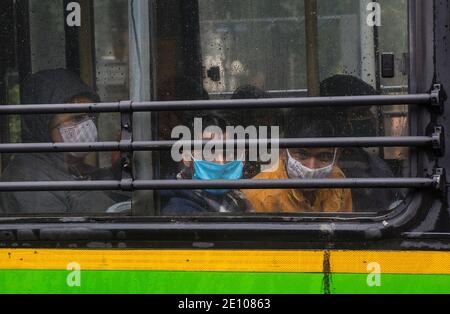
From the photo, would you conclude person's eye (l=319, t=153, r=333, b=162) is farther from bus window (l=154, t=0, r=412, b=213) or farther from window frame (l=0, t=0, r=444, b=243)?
window frame (l=0, t=0, r=444, b=243)

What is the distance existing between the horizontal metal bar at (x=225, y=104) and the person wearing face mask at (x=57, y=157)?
0.22 ft

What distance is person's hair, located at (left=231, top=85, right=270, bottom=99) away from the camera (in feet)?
8.20

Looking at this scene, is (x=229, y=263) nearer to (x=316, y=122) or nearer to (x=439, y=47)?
(x=316, y=122)

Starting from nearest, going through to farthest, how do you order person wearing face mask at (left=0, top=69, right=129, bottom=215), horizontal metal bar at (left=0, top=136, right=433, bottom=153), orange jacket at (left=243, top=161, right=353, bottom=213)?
horizontal metal bar at (left=0, top=136, right=433, bottom=153)
orange jacket at (left=243, top=161, right=353, bottom=213)
person wearing face mask at (left=0, top=69, right=129, bottom=215)

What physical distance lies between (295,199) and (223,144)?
300 millimetres

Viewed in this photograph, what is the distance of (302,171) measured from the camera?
8.18 ft

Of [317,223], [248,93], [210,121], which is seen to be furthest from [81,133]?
[317,223]

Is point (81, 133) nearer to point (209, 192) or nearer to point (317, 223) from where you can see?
point (209, 192)

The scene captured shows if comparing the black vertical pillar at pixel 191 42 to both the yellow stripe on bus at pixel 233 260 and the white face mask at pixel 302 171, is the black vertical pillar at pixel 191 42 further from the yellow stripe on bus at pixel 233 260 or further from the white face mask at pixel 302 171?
the yellow stripe on bus at pixel 233 260

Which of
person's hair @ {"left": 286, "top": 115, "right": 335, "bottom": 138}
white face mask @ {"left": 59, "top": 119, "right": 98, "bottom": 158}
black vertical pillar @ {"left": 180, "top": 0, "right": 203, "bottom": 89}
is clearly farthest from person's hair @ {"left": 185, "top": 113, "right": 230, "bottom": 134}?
white face mask @ {"left": 59, "top": 119, "right": 98, "bottom": 158}

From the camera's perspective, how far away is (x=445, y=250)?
7.79 ft

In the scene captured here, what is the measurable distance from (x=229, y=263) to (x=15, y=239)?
0.73 meters

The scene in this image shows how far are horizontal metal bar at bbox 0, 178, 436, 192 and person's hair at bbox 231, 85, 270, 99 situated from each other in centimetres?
29

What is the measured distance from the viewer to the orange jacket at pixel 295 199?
2.46 m
